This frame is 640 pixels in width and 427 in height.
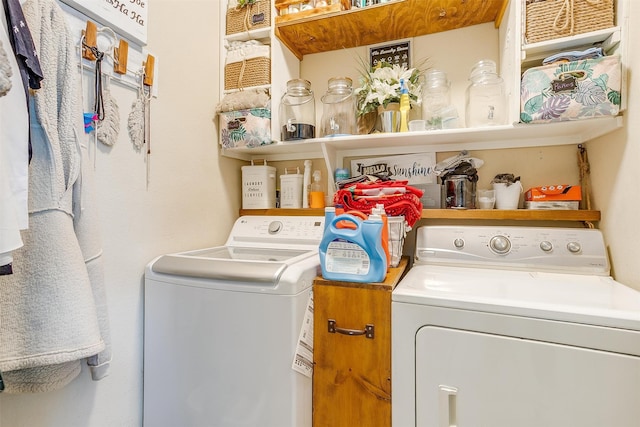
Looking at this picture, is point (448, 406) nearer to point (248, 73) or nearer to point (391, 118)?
point (391, 118)

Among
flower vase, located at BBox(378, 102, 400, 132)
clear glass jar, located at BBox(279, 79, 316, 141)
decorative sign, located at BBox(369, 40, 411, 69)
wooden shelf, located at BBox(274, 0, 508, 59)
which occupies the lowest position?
flower vase, located at BBox(378, 102, 400, 132)

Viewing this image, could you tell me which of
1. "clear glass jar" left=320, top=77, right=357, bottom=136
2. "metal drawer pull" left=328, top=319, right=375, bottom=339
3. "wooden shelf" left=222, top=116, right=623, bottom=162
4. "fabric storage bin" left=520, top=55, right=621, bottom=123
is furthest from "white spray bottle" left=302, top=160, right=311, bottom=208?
"fabric storage bin" left=520, top=55, right=621, bottom=123

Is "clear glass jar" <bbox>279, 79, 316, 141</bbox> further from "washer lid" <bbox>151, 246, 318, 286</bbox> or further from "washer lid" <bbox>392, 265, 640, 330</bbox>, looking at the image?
"washer lid" <bbox>392, 265, 640, 330</bbox>

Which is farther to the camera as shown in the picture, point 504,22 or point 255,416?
point 504,22

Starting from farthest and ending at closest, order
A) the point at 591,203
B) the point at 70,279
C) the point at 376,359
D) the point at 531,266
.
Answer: the point at 591,203
the point at 531,266
the point at 376,359
the point at 70,279

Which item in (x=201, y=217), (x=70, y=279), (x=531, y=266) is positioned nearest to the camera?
(x=70, y=279)

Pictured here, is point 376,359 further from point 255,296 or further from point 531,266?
point 531,266

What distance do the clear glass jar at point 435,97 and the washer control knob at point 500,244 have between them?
1.94 feet

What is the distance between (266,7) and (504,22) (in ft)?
3.86

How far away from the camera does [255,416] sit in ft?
3.47

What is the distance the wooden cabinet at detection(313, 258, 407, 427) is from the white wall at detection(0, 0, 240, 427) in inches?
28.7

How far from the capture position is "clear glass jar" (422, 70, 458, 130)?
61.1 inches

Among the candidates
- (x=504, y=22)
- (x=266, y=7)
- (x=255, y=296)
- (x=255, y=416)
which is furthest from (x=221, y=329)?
(x=504, y=22)

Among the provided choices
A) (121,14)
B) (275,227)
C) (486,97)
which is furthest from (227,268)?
(486,97)
